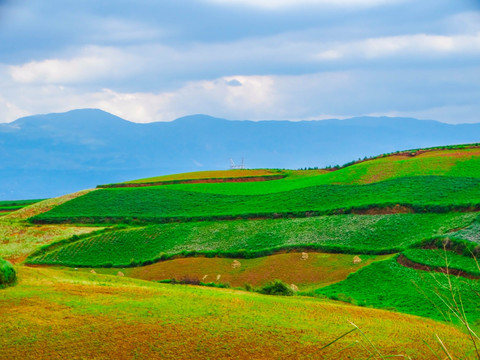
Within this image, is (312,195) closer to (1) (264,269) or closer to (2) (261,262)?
(2) (261,262)

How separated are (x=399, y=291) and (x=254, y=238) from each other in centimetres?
2364

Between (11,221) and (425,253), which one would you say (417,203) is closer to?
(425,253)

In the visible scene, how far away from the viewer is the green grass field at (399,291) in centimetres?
3058

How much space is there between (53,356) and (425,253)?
33945mm

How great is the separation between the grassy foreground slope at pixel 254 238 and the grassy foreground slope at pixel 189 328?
26.6 m

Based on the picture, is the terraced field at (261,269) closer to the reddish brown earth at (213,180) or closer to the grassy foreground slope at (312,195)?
the grassy foreground slope at (312,195)

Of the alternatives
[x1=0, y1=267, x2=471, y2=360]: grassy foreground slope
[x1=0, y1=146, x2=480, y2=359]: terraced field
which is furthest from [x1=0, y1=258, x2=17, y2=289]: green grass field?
[x1=0, y1=267, x2=471, y2=360]: grassy foreground slope

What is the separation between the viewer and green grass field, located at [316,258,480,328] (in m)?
30.6

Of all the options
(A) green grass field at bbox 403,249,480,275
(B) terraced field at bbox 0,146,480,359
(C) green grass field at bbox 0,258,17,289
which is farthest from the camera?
(A) green grass field at bbox 403,249,480,275

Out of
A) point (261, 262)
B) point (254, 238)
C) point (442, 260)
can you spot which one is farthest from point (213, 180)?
point (442, 260)

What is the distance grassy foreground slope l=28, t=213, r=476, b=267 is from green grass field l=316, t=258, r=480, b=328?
7.02 metres

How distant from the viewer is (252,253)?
53438 mm

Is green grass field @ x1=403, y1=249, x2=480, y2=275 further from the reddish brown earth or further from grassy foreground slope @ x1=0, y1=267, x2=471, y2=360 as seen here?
the reddish brown earth

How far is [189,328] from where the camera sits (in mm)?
20375
